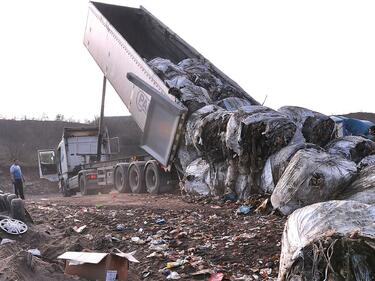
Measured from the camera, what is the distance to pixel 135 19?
1155cm

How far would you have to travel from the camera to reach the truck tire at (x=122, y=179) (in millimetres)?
11148

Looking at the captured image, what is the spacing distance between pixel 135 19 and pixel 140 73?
9.52 ft

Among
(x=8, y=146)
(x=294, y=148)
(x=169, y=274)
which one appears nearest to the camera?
(x=169, y=274)

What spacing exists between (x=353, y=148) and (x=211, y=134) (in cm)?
211

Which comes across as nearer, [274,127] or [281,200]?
[281,200]

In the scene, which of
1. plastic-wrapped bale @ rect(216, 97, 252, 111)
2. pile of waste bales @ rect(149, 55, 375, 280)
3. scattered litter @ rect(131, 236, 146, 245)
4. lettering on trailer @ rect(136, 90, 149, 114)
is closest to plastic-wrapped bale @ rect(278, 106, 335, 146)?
pile of waste bales @ rect(149, 55, 375, 280)

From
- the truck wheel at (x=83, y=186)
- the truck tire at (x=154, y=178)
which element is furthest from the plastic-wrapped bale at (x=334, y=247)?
the truck wheel at (x=83, y=186)

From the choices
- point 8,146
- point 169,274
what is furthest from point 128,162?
point 8,146

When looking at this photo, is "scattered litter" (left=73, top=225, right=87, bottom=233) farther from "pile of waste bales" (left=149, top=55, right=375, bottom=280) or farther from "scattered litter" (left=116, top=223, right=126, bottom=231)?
"pile of waste bales" (left=149, top=55, right=375, bottom=280)

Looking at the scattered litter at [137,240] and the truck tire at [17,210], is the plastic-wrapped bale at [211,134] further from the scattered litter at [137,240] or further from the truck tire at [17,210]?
the truck tire at [17,210]

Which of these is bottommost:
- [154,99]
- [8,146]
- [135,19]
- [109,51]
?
[8,146]

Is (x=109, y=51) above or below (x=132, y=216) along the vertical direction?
above

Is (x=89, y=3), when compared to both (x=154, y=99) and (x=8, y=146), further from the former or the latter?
(x=8, y=146)

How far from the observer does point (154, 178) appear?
32.4ft
